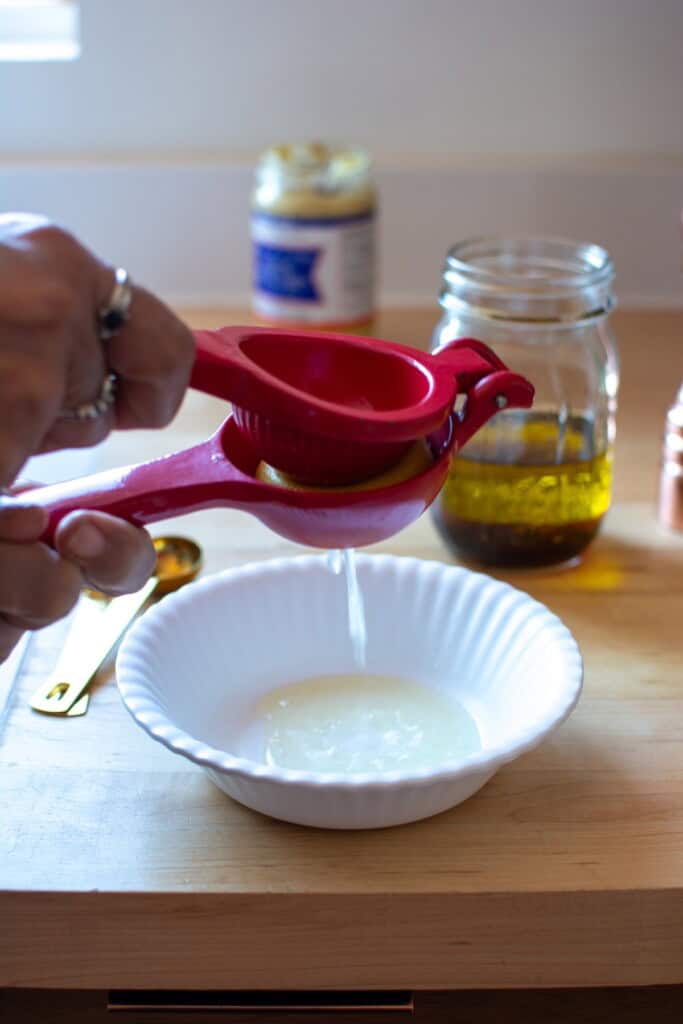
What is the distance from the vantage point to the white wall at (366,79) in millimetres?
1211

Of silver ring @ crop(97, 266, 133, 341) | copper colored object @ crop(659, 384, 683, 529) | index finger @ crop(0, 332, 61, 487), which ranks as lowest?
copper colored object @ crop(659, 384, 683, 529)

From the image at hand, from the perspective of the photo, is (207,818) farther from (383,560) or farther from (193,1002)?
(383,560)

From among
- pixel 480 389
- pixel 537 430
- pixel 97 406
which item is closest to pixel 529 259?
pixel 537 430

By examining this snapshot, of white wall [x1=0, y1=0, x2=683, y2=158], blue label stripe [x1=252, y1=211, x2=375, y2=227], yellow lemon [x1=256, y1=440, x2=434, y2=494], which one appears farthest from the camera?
white wall [x1=0, y1=0, x2=683, y2=158]

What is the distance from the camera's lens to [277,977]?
575mm

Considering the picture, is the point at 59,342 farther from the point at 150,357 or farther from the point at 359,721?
the point at 359,721

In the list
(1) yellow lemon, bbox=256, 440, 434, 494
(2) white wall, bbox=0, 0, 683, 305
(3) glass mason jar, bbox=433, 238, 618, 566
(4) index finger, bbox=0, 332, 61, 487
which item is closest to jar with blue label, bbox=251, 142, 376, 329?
(2) white wall, bbox=0, 0, 683, 305

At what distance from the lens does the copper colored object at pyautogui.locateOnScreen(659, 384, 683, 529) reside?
852 mm

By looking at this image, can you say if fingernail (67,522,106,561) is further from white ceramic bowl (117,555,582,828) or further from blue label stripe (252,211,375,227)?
blue label stripe (252,211,375,227)

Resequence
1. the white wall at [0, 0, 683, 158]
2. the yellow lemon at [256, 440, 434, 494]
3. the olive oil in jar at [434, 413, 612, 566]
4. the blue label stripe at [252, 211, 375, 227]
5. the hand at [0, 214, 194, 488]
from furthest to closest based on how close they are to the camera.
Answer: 1. the white wall at [0, 0, 683, 158]
2. the blue label stripe at [252, 211, 375, 227]
3. the olive oil in jar at [434, 413, 612, 566]
4. the yellow lemon at [256, 440, 434, 494]
5. the hand at [0, 214, 194, 488]

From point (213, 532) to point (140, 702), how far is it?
0.28 m

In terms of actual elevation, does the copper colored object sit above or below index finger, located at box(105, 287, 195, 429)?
below

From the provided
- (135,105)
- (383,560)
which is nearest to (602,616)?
(383,560)

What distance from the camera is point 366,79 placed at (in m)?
1.24
